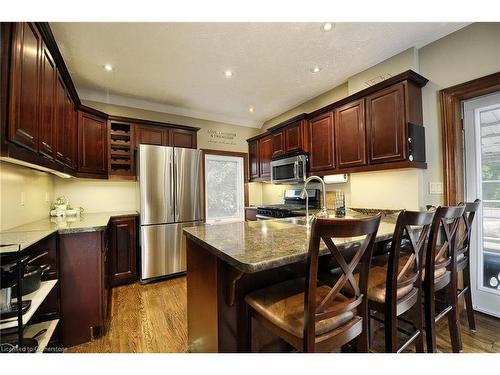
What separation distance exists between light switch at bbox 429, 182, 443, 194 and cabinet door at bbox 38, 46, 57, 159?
3.50m

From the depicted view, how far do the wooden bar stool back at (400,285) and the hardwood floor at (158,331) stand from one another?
696mm

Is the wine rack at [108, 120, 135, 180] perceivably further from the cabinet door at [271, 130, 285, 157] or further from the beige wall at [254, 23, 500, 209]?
the beige wall at [254, 23, 500, 209]

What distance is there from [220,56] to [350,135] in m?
1.84

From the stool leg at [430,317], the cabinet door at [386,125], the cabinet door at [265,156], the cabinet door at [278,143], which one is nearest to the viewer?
the stool leg at [430,317]

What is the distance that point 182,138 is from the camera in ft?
12.0

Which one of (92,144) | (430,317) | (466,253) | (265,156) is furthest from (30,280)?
(265,156)

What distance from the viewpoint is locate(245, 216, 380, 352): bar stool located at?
817mm

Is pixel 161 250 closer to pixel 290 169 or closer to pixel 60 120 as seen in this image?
pixel 60 120

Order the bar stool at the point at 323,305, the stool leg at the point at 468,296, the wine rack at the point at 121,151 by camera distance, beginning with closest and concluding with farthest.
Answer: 1. the bar stool at the point at 323,305
2. the stool leg at the point at 468,296
3. the wine rack at the point at 121,151

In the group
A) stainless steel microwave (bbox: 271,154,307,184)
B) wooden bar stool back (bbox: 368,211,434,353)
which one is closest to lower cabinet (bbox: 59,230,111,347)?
wooden bar stool back (bbox: 368,211,434,353)

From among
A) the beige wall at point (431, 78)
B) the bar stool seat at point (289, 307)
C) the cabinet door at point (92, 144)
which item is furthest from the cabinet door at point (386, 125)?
the cabinet door at point (92, 144)

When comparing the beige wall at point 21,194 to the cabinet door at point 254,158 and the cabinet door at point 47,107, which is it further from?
the cabinet door at point 254,158

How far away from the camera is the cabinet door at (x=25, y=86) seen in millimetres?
1165

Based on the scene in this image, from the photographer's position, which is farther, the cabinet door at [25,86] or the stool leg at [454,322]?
the stool leg at [454,322]
